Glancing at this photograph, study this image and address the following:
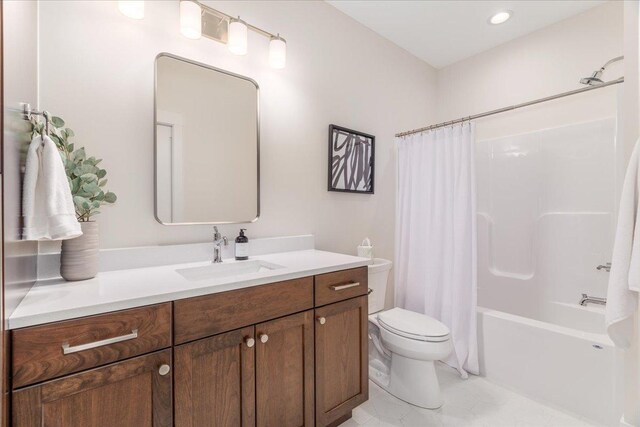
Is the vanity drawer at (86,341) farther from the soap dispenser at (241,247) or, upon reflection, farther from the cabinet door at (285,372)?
the soap dispenser at (241,247)

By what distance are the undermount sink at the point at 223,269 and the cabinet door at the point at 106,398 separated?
0.45 m

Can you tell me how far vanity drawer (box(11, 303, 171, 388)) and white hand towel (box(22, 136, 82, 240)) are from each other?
12.0 inches

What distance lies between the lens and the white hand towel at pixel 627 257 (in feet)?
4.00

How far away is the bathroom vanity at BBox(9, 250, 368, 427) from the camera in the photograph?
0.80 m

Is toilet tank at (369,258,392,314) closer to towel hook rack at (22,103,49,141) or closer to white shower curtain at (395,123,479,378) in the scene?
white shower curtain at (395,123,479,378)

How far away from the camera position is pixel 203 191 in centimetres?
161

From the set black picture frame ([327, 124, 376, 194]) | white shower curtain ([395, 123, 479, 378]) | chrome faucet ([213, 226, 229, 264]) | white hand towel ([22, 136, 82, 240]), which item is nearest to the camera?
white hand towel ([22, 136, 82, 240])

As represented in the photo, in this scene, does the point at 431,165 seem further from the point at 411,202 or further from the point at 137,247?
the point at 137,247

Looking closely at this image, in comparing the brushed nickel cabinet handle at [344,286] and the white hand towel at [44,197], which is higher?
the white hand towel at [44,197]

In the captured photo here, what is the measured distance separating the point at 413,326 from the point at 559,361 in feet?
2.75

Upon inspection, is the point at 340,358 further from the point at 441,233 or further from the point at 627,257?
the point at 627,257

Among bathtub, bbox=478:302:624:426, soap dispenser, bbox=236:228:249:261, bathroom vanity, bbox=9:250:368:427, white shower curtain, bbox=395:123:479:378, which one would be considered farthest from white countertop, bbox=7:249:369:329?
bathtub, bbox=478:302:624:426

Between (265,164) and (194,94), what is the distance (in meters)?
0.53

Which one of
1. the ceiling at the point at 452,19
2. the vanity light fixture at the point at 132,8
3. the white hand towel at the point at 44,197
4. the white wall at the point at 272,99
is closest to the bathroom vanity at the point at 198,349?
the white hand towel at the point at 44,197
